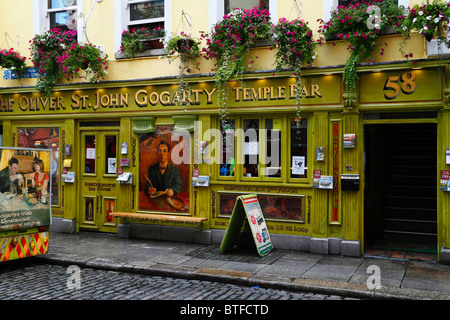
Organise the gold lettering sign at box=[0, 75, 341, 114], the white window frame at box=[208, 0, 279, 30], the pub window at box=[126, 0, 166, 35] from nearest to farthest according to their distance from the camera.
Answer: the gold lettering sign at box=[0, 75, 341, 114] → the white window frame at box=[208, 0, 279, 30] → the pub window at box=[126, 0, 166, 35]

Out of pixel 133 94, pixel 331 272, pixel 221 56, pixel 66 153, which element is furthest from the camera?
pixel 66 153

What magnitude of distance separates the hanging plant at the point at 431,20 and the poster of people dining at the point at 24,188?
724 centimetres

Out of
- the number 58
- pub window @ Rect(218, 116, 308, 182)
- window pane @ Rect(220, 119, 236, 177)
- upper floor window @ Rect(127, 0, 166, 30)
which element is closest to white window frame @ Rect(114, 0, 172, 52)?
upper floor window @ Rect(127, 0, 166, 30)

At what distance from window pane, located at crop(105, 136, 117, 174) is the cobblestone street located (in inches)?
147

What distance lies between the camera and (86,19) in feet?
37.9

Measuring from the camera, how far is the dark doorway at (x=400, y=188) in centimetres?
1099

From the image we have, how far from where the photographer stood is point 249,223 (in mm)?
8992

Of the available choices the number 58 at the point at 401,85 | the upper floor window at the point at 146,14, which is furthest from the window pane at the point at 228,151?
the number 58 at the point at 401,85

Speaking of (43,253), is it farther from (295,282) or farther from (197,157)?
(295,282)

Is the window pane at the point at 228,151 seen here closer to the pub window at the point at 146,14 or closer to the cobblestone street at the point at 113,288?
the pub window at the point at 146,14

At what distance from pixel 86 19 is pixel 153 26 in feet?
5.88

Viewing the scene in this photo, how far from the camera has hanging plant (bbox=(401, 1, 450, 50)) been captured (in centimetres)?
796

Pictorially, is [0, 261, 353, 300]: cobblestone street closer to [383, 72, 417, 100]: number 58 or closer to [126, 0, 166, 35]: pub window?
[383, 72, 417, 100]: number 58
